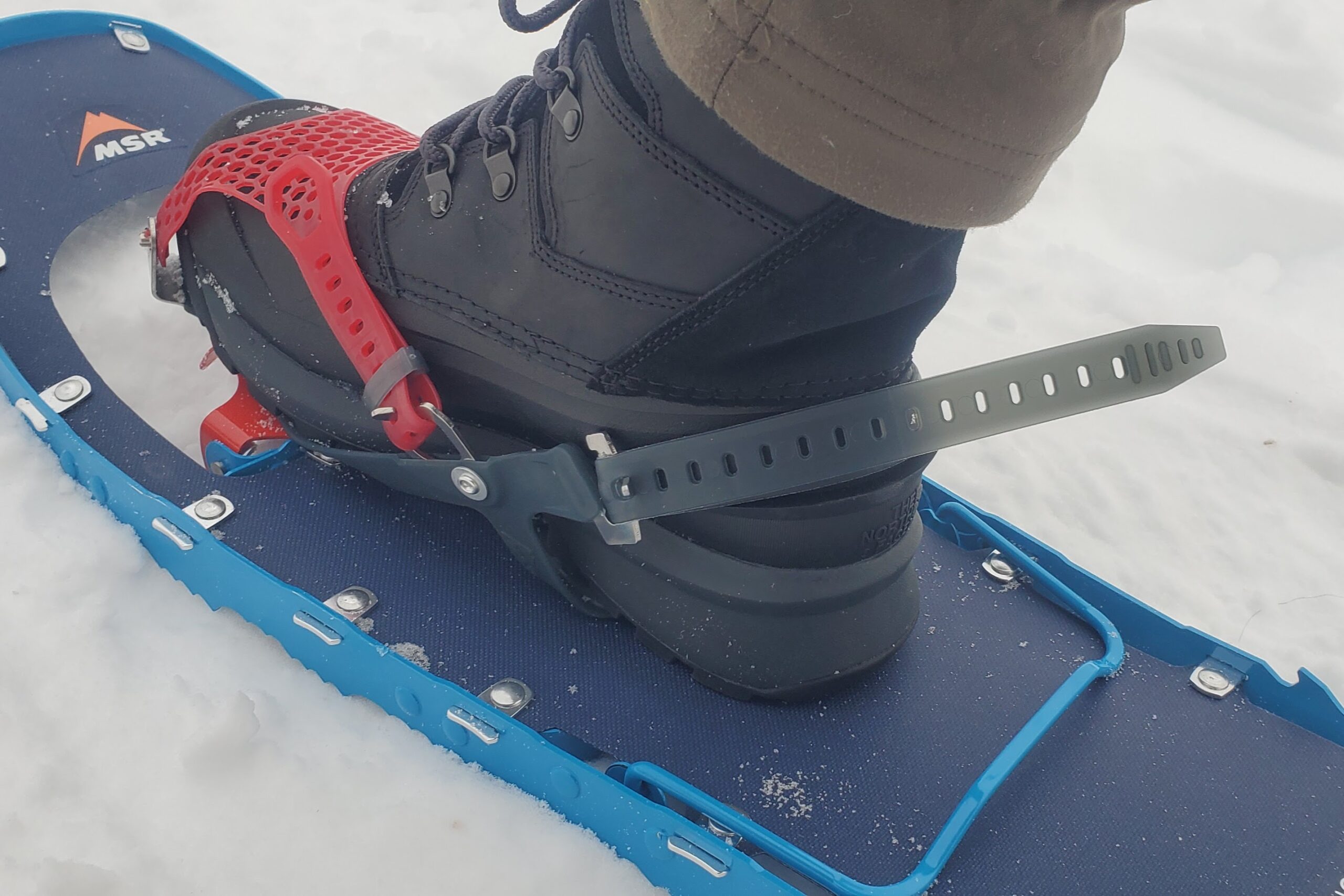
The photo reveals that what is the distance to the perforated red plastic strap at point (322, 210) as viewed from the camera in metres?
0.96

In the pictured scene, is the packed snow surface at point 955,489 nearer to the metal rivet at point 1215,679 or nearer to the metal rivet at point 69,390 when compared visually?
the metal rivet at point 69,390

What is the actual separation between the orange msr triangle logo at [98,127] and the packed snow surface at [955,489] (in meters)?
0.22

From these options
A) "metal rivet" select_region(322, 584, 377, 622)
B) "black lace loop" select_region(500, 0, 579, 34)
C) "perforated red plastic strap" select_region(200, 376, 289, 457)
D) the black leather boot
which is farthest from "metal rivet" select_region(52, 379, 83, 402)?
"black lace loop" select_region(500, 0, 579, 34)

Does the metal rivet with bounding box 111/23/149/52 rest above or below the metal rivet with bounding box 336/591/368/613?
above

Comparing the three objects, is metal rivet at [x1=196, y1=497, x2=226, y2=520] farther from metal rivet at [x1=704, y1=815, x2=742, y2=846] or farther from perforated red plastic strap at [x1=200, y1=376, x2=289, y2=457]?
metal rivet at [x1=704, y1=815, x2=742, y2=846]

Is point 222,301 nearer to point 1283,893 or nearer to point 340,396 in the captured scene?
point 340,396

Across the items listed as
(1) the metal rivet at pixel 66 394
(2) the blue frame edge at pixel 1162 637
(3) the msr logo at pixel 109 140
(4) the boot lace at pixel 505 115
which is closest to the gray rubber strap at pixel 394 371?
(4) the boot lace at pixel 505 115

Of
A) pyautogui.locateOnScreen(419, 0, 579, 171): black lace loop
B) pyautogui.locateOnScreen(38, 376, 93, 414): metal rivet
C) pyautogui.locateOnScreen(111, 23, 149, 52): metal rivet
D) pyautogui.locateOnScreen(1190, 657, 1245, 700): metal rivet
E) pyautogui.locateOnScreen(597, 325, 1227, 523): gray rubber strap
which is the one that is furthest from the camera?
pyautogui.locateOnScreen(111, 23, 149, 52): metal rivet

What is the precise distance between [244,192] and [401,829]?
64 centimetres

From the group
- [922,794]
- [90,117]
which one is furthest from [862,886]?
[90,117]

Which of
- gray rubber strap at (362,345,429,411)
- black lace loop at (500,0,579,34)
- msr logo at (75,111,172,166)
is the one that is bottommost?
gray rubber strap at (362,345,429,411)

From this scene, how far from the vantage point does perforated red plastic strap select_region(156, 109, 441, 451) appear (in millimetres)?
960

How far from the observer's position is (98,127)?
152 cm

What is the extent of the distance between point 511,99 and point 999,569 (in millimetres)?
745
